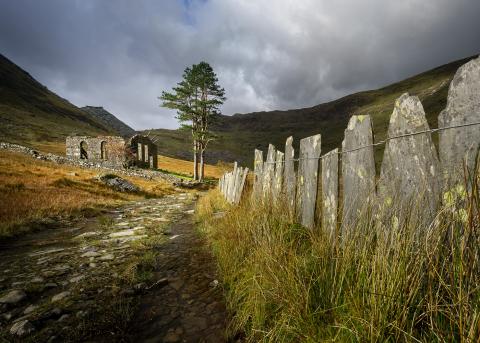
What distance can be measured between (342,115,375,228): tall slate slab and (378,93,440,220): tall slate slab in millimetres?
177

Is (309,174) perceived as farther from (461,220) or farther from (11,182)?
(11,182)

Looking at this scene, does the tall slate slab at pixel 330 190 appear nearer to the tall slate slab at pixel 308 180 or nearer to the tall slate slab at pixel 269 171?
the tall slate slab at pixel 308 180

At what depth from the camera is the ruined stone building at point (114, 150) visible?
3317cm

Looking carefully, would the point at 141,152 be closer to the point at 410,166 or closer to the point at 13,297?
the point at 13,297

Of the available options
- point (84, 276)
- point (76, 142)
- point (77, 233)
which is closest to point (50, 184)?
point (77, 233)

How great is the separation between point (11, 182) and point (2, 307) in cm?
1091

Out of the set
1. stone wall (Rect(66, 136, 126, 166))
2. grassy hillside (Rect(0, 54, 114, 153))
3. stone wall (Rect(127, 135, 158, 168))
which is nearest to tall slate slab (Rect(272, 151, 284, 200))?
stone wall (Rect(66, 136, 126, 166))

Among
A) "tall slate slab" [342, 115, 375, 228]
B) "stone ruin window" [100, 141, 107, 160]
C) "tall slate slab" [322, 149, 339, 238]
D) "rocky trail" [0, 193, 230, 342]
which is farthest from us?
"stone ruin window" [100, 141, 107, 160]

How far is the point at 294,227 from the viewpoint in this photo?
3094 millimetres

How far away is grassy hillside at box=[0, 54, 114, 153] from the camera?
6412 cm

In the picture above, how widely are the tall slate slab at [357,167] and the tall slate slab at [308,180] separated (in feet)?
1.86

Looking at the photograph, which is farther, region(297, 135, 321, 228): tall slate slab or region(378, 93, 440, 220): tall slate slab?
region(297, 135, 321, 228): tall slate slab

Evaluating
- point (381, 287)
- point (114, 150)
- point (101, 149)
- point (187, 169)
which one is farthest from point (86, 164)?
point (381, 287)

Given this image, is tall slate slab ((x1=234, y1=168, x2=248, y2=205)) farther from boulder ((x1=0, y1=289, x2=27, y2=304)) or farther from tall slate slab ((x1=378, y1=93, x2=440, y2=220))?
tall slate slab ((x1=378, y1=93, x2=440, y2=220))
